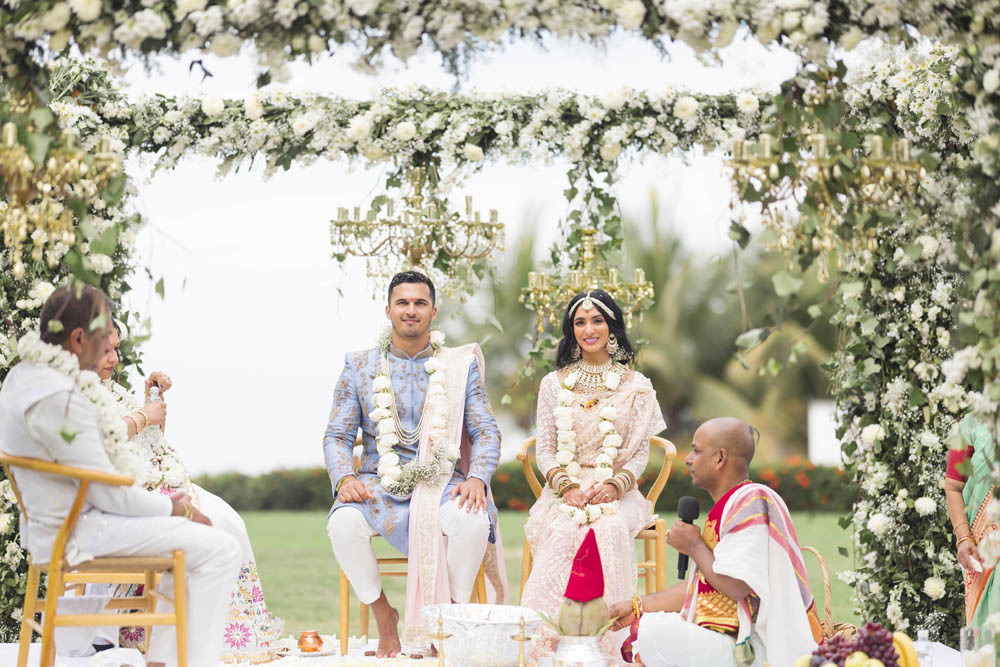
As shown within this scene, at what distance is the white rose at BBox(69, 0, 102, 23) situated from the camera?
12.9ft

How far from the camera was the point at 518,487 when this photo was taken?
67.4 feet

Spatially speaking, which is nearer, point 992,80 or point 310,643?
point 992,80

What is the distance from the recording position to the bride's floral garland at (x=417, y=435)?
638 centimetres

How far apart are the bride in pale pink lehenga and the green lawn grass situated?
17.3 feet

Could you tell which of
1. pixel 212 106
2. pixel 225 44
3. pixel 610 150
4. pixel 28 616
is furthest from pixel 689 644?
pixel 212 106

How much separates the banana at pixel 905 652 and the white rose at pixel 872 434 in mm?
2444

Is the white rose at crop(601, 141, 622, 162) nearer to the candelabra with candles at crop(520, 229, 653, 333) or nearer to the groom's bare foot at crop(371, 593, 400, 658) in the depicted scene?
the candelabra with candles at crop(520, 229, 653, 333)

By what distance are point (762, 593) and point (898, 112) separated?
3.04 metres

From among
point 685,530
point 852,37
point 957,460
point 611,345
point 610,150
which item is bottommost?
point 685,530

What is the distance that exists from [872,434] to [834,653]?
104 inches

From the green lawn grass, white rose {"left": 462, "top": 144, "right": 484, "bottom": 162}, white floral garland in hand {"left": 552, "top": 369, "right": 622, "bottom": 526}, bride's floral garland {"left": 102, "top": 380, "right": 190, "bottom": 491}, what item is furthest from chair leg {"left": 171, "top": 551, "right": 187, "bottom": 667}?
the green lawn grass

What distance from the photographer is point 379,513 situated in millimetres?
6297

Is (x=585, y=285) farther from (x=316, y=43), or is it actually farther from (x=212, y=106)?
(x=316, y=43)

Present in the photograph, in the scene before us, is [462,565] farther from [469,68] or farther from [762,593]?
[469,68]
